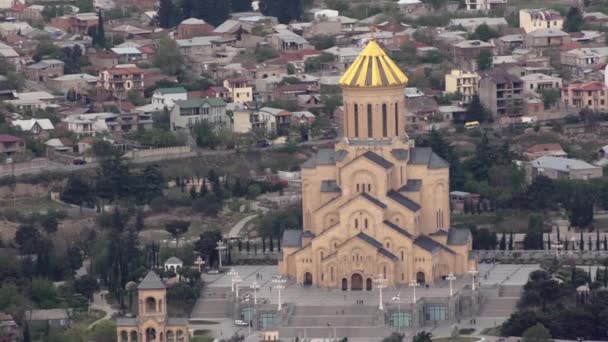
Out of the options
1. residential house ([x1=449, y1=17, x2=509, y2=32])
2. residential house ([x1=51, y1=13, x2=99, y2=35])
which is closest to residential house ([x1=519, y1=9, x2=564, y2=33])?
residential house ([x1=449, y1=17, x2=509, y2=32])

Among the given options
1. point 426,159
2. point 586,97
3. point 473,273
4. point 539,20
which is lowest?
point 539,20

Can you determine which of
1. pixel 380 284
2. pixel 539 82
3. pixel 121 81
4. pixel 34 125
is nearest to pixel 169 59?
pixel 121 81

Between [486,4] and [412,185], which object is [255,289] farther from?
[486,4]

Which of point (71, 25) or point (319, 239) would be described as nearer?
point (319, 239)

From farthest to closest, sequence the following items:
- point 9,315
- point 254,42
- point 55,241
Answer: point 254,42 < point 55,241 < point 9,315

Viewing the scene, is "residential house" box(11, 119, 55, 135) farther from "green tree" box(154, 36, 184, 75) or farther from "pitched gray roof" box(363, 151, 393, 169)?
"pitched gray roof" box(363, 151, 393, 169)

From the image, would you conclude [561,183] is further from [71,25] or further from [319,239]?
[71,25]

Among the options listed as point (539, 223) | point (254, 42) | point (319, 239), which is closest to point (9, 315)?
point (319, 239)

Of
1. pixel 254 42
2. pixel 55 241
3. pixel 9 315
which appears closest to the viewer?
pixel 9 315
